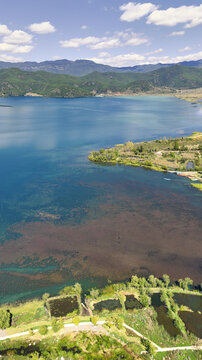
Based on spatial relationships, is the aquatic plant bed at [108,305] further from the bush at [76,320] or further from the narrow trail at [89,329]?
the bush at [76,320]

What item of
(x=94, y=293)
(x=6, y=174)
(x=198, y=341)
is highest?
(x=6, y=174)

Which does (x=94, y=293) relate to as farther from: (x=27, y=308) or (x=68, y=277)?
(x=27, y=308)

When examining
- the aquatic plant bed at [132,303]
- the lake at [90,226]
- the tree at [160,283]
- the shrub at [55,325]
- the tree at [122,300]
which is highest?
the lake at [90,226]

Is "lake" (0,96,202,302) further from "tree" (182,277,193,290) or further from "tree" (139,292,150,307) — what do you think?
"tree" (139,292,150,307)

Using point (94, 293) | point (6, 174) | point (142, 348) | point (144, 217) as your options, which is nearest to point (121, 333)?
point (142, 348)

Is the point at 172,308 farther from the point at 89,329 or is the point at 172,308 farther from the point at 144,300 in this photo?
the point at 89,329

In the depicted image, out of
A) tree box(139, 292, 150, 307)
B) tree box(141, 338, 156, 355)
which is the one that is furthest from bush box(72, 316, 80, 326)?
tree box(139, 292, 150, 307)

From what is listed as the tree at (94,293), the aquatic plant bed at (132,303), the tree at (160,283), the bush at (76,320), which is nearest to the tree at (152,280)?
the tree at (160,283)
